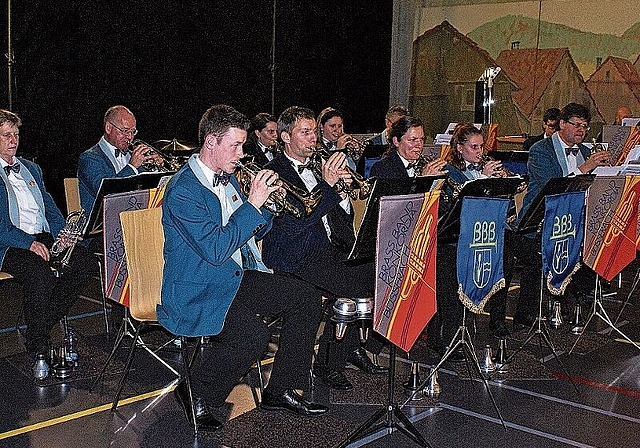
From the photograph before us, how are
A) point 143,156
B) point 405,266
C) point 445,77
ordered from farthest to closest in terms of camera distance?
point 445,77 < point 143,156 < point 405,266

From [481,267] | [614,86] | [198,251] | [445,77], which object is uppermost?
[445,77]

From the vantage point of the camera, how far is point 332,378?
4.43 metres

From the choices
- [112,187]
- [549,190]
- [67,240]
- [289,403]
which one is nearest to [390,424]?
[289,403]

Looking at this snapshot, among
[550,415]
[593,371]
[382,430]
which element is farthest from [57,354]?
[593,371]

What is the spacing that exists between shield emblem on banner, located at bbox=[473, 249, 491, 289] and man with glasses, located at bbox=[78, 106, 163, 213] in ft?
8.22

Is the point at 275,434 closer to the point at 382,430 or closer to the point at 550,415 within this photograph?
the point at 382,430

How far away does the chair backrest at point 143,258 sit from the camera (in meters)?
3.73

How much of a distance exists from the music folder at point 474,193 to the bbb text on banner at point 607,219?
88 cm

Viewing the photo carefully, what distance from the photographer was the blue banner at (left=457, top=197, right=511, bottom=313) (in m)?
3.79

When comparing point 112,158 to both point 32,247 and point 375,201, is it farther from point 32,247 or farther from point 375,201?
point 375,201

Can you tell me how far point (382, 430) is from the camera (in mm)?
3791

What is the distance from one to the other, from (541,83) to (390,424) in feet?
28.9

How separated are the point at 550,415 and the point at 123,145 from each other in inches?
132

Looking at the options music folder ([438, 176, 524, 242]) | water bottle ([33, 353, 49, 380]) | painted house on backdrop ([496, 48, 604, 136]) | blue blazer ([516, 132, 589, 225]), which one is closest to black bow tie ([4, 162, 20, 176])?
water bottle ([33, 353, 49, 380])
